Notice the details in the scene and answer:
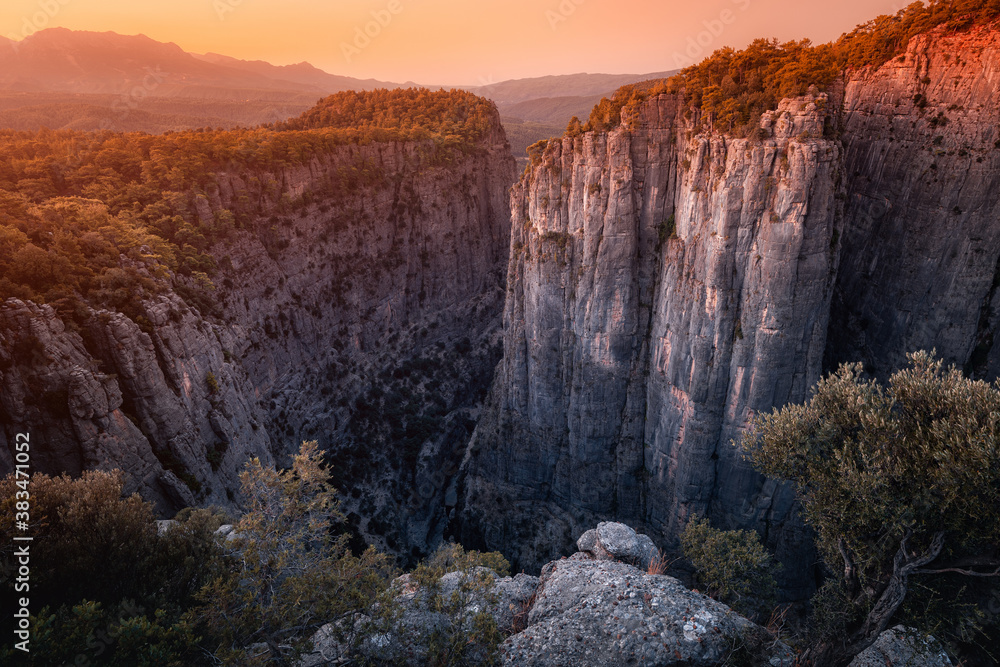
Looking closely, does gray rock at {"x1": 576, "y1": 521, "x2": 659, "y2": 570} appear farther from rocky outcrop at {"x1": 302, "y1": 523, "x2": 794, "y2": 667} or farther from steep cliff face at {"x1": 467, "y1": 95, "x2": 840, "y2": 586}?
steep cliff face at {"x1": 467, "y1": 95, "x2": 840, "y2": 586}

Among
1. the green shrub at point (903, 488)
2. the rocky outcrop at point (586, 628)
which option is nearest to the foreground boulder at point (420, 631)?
the rocky outcrop at point (586, 628)

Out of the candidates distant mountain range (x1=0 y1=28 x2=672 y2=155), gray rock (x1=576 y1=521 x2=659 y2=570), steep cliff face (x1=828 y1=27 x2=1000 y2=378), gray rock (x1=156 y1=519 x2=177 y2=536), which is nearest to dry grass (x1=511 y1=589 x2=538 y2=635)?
gray rock (x1=576 y1=521 x2=659 y2=570)

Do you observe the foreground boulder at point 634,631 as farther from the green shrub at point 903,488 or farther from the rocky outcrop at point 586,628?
the green shrub at point 903,488

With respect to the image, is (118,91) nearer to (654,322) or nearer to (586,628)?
(654,322)

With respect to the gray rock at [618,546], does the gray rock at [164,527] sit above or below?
above

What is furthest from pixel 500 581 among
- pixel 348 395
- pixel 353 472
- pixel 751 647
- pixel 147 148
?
pixel 147 148
